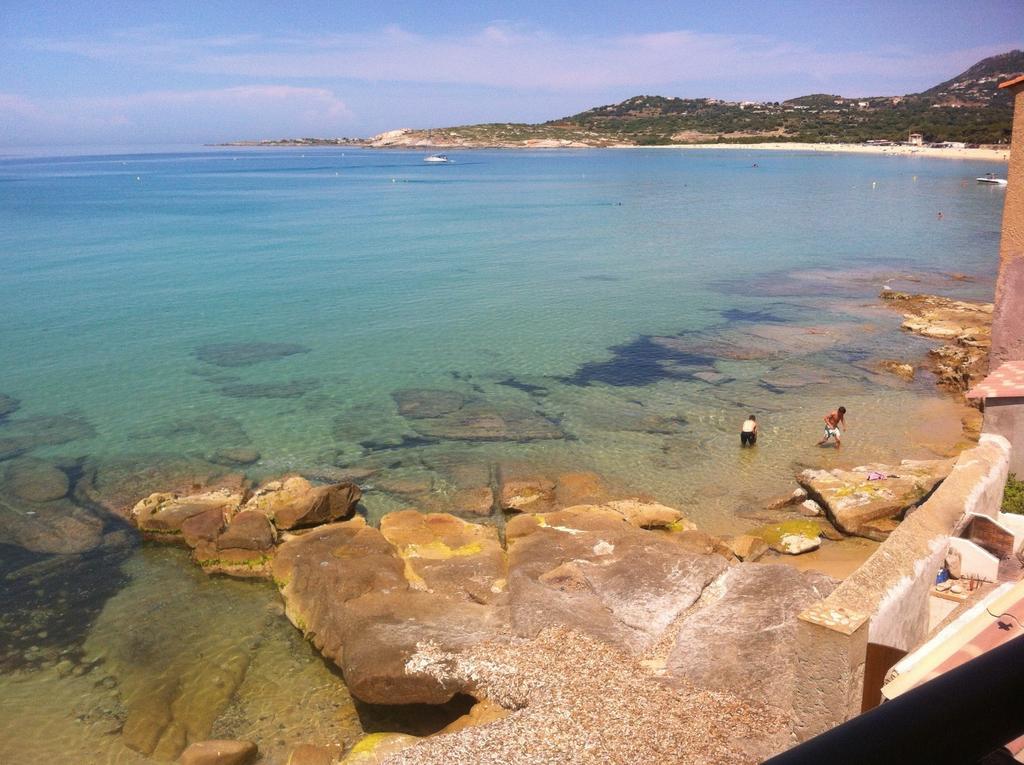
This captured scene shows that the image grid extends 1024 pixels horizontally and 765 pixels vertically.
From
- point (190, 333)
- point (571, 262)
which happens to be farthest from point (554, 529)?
point (571, 262)

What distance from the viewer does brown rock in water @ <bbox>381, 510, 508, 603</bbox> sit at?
45.7 feet

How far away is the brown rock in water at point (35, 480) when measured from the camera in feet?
63.9

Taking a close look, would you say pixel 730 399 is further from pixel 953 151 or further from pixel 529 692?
pixel 953 151

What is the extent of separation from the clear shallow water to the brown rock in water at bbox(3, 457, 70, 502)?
492mm

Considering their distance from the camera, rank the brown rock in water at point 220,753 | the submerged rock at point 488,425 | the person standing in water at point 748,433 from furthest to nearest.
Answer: the submerged rock at point 488,425
the person standing in water at point 748,433
the brown rock in water at point 220,753

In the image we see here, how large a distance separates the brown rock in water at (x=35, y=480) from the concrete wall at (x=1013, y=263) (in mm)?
24136

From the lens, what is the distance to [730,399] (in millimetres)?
25031

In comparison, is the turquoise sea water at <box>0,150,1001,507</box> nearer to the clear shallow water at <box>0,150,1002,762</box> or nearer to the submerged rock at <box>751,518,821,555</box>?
the clear shallow water at <box>0,150,1002,762</box>

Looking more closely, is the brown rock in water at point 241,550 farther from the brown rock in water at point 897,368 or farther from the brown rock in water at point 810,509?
the brown rock in water at point 897,368

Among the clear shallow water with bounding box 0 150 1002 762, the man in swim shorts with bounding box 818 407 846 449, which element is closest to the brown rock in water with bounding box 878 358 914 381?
the clear shallow water with bounding box 0 150 1002 762

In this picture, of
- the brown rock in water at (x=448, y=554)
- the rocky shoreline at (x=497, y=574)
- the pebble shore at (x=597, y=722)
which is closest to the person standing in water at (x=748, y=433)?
the rocky shoreline at (x=497, y=574)

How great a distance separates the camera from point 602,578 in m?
13.4

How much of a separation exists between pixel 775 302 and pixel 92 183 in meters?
122

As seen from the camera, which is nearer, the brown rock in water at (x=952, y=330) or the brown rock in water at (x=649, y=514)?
the brown rock in water at (x=649, y=514)
